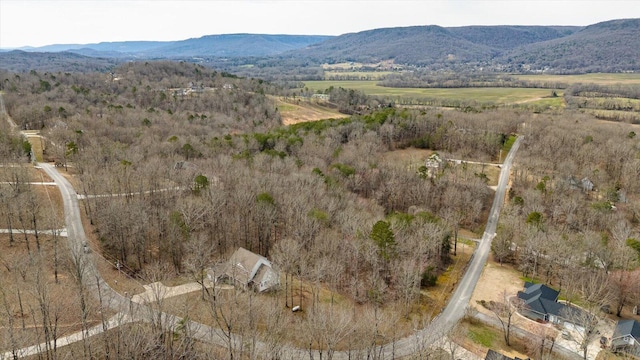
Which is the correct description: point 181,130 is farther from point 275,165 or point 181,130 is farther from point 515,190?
point 515,190

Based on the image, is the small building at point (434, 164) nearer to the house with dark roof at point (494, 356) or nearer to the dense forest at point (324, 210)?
the dense forest at point (324, 210)

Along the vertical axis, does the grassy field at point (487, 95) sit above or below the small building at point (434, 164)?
above

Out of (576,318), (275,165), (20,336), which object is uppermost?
(275,165)

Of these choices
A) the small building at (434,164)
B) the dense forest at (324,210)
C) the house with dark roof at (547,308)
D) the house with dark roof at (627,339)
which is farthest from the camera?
the small building at (434,164)

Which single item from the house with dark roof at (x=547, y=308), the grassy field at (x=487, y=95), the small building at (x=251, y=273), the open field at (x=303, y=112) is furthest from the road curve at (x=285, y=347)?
the grassy field at (x=487, y=95)

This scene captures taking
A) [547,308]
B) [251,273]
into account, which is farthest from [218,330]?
[547,308]

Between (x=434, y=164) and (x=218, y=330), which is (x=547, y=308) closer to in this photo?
(x=218, y=330)

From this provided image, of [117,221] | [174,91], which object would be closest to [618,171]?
[117,221]
